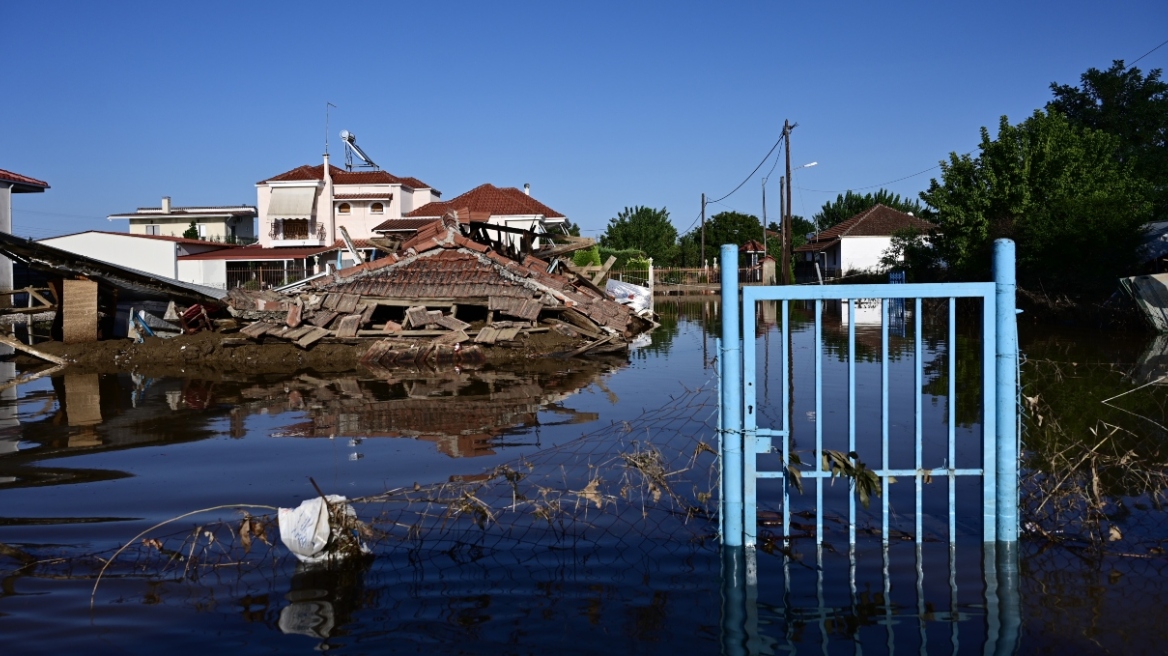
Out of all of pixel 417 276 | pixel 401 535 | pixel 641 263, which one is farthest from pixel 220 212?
pixel 401 535

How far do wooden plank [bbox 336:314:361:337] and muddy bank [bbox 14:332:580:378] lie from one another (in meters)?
0.22

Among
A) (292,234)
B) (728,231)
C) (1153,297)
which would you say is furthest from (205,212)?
(1153,297)

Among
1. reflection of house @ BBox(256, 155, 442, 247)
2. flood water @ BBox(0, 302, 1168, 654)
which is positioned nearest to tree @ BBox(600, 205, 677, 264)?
reflection of house @ BBox(256, 155, 442, 247)

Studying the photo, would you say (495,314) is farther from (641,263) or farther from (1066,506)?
(641,263)

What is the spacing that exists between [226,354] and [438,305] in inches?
177

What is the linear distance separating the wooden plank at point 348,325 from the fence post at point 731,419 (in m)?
15.1

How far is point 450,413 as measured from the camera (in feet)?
37.9

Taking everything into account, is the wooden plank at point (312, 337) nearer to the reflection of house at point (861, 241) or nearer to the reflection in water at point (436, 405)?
the reflection in water at point (436, 405)

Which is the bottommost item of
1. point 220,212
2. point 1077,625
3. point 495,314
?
point 1077,625

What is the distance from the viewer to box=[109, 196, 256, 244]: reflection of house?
5688 cm

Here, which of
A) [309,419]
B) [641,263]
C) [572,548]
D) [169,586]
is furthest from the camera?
[641,263]

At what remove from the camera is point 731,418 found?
4855 millimetres

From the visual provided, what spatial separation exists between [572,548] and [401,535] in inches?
45.4

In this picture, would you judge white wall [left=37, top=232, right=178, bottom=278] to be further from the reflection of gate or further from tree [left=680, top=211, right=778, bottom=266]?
the reflection of gate
